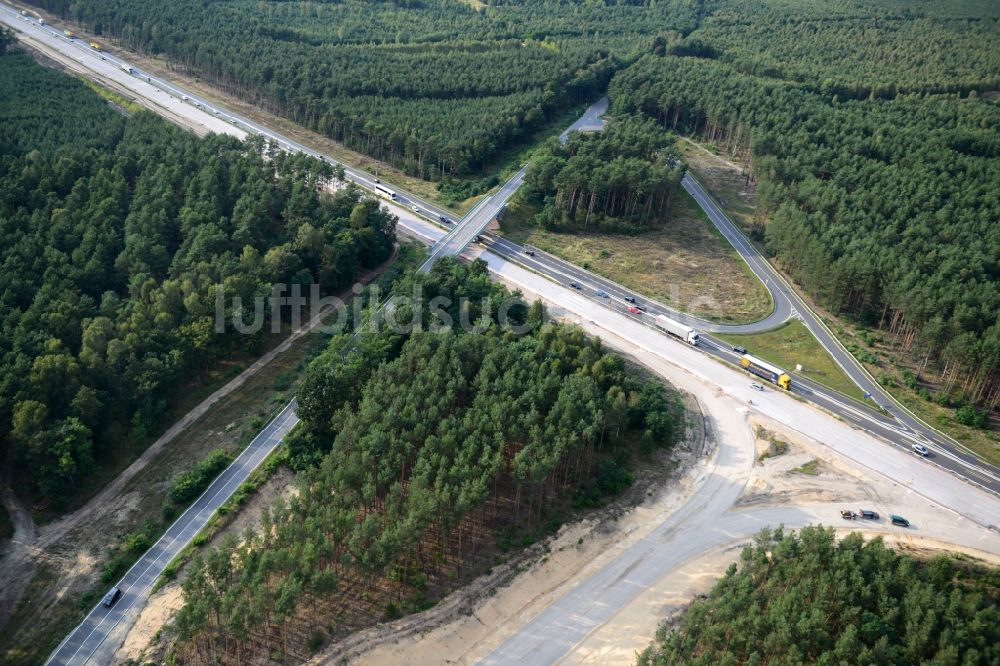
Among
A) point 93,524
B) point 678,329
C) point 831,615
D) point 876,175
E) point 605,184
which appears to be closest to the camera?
point 831,615

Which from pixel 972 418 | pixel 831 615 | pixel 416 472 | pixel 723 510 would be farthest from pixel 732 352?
pixel 416 472

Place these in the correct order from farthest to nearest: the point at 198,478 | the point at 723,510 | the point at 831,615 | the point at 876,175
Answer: the point at 876,175
the point at 723,510
the point at 198,478
the point at 831,615

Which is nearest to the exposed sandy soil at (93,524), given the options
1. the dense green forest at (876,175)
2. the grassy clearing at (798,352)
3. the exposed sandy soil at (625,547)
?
the exposed sandy soil at (625,547)

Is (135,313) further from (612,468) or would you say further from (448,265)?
(612,468)

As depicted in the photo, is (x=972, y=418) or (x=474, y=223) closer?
(x=972, y=418)

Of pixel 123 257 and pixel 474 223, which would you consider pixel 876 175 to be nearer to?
pixel 474 223

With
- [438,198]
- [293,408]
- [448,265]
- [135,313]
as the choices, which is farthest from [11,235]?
[438,198]
